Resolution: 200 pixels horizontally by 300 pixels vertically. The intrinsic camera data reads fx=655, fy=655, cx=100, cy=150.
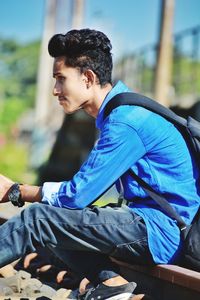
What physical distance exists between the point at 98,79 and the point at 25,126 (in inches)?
1470

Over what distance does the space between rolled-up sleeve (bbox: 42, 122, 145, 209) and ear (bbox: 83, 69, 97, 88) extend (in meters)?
0.39

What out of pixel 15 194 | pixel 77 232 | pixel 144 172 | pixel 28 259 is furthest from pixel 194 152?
pixel 28 259

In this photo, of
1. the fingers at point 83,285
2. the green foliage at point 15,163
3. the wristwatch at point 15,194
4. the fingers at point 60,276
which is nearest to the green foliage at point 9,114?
the green foliage at point 15,163

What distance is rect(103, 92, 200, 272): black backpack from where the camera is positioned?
334cm

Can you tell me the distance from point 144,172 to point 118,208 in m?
0.26

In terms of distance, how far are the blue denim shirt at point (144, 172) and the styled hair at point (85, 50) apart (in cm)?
36

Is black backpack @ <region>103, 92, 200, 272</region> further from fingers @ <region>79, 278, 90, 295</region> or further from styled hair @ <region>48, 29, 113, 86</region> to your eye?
fingers @ <region>79, 278, 90, 295</region>

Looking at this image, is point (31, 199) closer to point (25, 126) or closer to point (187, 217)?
point (187, 217)

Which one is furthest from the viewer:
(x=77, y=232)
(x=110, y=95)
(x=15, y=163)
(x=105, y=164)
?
(x=15, y=163)

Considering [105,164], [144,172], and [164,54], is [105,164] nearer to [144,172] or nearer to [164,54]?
[144,172]

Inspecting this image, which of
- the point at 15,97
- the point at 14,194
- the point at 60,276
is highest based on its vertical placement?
the point at 14,194

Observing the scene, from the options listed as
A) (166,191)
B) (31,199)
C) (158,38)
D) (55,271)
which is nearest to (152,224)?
(166,191)

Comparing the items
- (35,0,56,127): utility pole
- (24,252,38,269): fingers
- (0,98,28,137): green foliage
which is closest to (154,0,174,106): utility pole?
(35,0,56,127): utility pole

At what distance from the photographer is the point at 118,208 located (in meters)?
3.48
